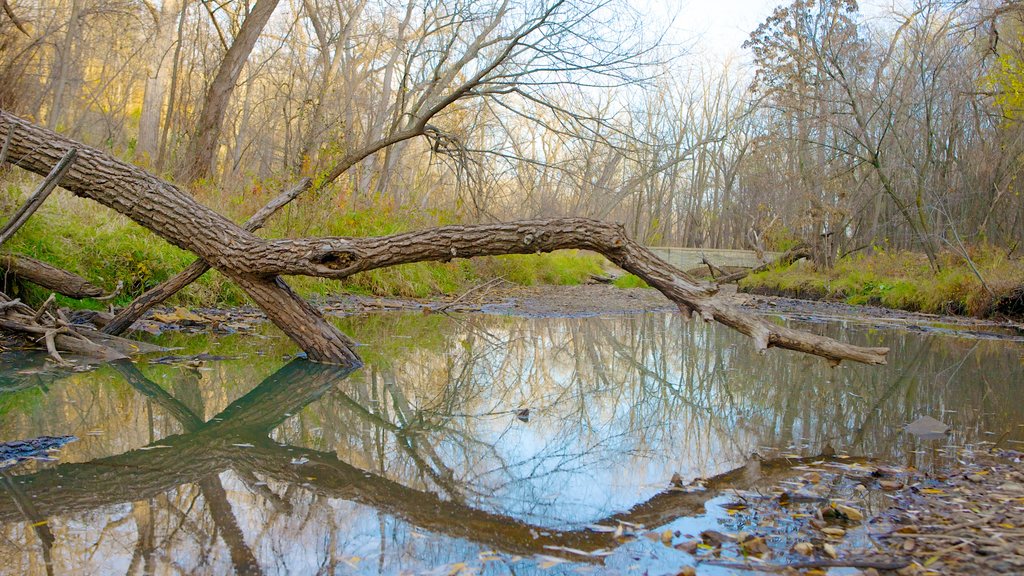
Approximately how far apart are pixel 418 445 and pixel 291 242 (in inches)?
85.5

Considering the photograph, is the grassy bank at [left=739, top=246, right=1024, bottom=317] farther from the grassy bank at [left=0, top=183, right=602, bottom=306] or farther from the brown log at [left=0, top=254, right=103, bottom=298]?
the brown log at [left=0, top=254, right=103, bottom=298]

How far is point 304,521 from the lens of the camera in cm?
253

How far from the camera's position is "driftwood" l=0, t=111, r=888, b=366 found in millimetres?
4918

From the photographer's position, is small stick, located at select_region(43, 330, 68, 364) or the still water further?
small stick, located at select_region(43, 330, 68, 364)

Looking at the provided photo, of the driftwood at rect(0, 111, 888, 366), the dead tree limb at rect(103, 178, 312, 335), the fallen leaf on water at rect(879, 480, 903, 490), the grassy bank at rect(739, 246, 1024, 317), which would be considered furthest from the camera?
the grassy bank at rect(739, 246, 1024, 317)

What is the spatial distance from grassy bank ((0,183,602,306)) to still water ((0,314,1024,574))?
1408 mm

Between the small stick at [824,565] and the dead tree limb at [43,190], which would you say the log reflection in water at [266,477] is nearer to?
the small stick at [824,565]

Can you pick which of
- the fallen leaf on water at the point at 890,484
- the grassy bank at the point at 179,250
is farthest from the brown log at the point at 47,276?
the fallen leaf on water at the point at 890,484

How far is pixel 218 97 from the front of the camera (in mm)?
10320

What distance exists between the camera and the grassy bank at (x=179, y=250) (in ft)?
23.0

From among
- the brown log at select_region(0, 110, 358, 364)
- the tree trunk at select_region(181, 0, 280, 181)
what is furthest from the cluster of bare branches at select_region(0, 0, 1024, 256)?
the brown log at select_region(0, 110, 358, 364)

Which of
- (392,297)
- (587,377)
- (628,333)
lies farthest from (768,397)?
(392,297)

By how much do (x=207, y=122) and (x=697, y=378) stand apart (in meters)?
7.85

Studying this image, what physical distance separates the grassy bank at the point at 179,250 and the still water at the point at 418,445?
141 cm
